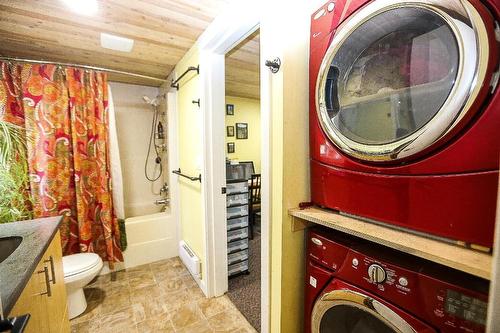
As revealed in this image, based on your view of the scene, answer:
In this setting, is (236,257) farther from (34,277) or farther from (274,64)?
(274,64)

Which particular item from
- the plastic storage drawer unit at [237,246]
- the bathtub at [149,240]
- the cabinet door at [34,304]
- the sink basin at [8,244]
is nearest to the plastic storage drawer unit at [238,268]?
the plastic storage drawer unit at [237,246]

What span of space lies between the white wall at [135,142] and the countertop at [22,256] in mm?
1655

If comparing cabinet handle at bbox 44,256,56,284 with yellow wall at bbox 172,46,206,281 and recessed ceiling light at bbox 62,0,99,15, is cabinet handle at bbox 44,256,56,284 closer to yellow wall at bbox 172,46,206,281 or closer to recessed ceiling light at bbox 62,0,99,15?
yellow wall at bbox 172,46,206,281

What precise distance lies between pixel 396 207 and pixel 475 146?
265 mm

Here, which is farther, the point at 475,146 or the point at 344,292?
the point at 344,292

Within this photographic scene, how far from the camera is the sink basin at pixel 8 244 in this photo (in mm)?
986

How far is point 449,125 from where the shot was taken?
0.58 meters

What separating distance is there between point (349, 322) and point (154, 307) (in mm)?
1525

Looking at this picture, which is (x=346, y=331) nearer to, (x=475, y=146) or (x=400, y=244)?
(x=400, y=244)

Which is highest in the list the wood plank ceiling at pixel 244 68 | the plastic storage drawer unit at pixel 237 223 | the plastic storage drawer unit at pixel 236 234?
the wood plank ceiling at pixel 244 68

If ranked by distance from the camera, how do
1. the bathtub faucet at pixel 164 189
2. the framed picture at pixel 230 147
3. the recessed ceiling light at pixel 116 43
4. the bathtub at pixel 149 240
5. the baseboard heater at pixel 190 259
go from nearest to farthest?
the recessed ceiling light at pixel 116 43 < the baseboard heater at pixel 190 259 < the bathtub at pixel 149 240 < the bathtub faucet at pixel 164 189 < the framed picture at pixel 230 147

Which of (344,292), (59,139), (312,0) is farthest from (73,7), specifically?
(344,292)

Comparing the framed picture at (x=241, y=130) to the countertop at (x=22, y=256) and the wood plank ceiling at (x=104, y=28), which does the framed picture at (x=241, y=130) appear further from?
the countertop at (x=22, y=256)

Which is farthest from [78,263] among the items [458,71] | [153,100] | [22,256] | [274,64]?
[458,71]
